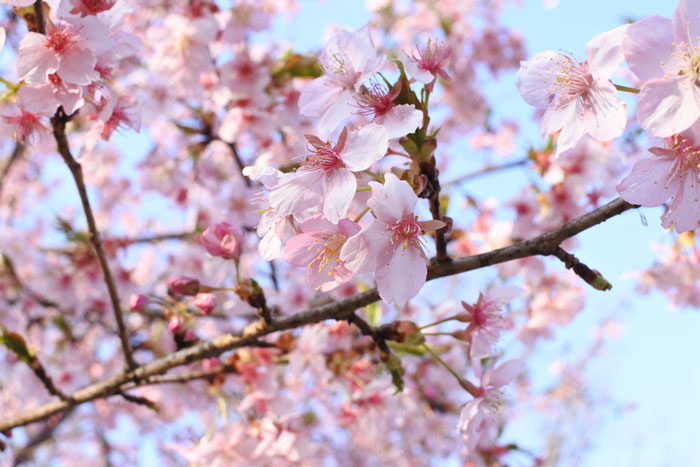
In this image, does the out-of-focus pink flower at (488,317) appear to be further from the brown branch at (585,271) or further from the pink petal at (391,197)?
the pink petal at (391,197)

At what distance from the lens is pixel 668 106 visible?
3.24 feet

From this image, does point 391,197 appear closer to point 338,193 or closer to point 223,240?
point 338,193

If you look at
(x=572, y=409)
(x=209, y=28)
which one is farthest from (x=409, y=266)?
(x=572, y=409)

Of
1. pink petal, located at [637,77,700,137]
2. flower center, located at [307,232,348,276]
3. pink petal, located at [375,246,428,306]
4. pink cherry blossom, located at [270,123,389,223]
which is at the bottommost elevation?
pink petal, located at [375,246,428,306]

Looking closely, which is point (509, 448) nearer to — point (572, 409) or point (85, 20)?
point (85, 20)

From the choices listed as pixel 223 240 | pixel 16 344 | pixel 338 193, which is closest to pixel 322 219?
pixel 338 193

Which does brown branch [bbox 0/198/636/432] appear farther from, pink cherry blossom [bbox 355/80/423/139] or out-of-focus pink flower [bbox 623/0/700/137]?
pink cherry blossom [bbox 355/80/423/139]

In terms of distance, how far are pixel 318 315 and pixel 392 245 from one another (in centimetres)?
33

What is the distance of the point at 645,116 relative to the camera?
3.26 ft

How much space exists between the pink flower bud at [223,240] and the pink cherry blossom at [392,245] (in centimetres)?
56

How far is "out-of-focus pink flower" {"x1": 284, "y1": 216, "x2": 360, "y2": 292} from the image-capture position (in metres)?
1.16

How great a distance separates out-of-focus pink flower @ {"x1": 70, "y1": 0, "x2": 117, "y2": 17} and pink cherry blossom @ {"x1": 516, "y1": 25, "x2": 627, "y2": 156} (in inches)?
43.3

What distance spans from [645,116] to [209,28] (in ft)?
7.61

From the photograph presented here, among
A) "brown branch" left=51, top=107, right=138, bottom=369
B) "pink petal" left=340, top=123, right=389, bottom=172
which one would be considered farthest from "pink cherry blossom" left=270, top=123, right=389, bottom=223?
"brown branch" left=51, top=107, right=138, bottom=369
